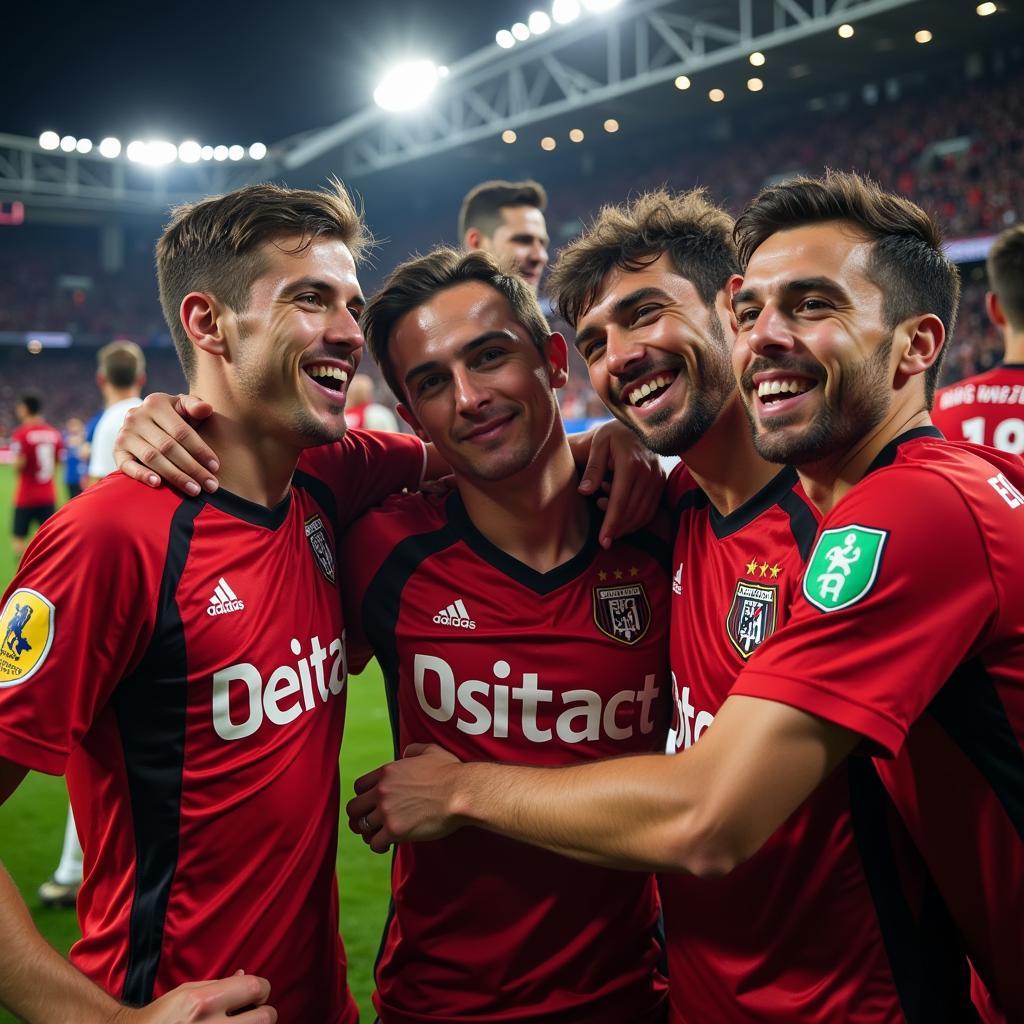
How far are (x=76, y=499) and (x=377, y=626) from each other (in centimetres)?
76

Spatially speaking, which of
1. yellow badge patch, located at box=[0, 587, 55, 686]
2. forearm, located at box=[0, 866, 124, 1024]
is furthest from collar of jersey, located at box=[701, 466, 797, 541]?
forearm, located at box=[0, 866, 124, 1024]

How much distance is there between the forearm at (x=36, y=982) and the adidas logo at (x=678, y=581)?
1.33 meters

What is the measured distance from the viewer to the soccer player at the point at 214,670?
1.68 metres

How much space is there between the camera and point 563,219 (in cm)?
2911

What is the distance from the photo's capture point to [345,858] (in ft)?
14.2

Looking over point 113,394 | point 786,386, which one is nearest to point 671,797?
point 786,386

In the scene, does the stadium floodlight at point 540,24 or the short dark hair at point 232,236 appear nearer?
the short dark hair at point 232,236

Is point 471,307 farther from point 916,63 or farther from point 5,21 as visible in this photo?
point 916,63

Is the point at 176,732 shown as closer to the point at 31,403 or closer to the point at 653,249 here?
the point at 653,249

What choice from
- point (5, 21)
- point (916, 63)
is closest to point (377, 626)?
point (5, 21)

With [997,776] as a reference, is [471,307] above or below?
above

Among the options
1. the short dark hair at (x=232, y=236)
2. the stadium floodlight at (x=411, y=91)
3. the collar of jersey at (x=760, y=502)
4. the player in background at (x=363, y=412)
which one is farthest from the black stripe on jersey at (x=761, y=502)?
the stadium floodlight at (x=411, y=91)

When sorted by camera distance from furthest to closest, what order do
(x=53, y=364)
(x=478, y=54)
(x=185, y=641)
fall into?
(x=53, y=364) → (x=478, y=54) → (x=185, y=641)

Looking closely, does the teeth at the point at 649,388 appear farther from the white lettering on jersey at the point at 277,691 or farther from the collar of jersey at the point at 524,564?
the white lettering on jersey at the point at 277,691
